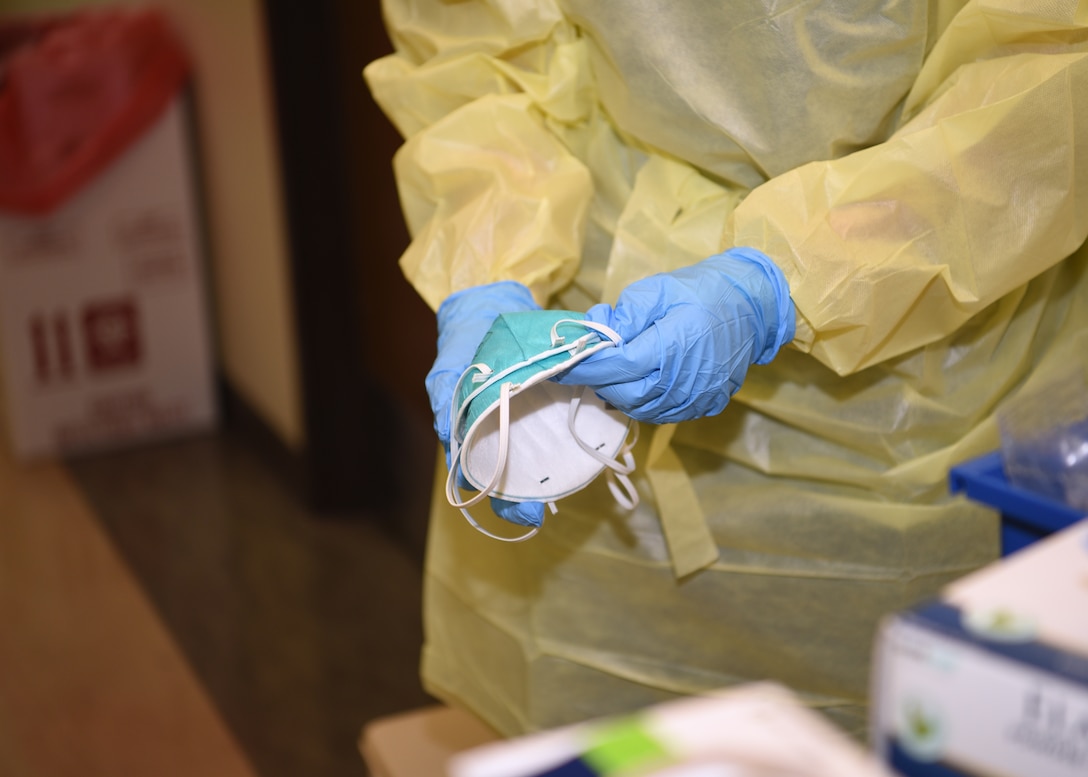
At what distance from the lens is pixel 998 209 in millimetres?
904

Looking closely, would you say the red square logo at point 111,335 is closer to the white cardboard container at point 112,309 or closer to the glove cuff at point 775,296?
the white cardboard container at point 112,309

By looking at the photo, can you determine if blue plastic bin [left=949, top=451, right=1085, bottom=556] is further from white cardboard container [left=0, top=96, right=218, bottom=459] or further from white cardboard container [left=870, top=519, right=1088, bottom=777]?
white cardboard container [left=0, top=96, right=218, bottom=459]

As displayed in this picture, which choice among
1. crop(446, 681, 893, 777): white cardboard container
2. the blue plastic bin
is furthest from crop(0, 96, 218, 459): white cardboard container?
crop(446, 681, 893, 777): white cardboard container

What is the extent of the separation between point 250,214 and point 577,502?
6.02 feet

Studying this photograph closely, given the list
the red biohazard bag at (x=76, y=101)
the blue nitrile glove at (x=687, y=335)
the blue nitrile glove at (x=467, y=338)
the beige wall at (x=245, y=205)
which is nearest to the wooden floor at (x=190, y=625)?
the beige wall at (x=245, y=205)

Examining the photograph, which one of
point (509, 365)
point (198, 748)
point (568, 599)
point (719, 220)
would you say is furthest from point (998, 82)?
point (198, 748)

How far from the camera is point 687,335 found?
856 mm

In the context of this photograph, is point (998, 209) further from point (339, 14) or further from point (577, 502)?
point (339, 14)

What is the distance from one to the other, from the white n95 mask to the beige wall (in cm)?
172

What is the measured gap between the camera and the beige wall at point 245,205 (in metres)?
2.55

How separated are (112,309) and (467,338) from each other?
87.0 inches

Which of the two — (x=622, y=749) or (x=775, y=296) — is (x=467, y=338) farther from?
(x=622, y=749)

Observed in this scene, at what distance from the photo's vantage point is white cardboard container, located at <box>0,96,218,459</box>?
9.21ft

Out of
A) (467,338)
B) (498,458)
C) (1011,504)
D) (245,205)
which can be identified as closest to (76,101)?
(245,205)
